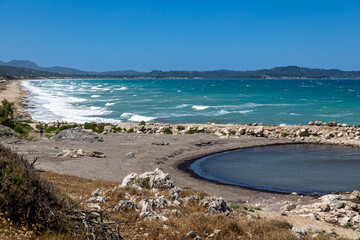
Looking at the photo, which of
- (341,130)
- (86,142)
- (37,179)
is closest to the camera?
(37,179)

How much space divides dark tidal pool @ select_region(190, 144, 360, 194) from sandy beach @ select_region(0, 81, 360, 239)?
1277mm

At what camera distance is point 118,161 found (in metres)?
24.1

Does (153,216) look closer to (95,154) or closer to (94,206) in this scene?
(94,206)

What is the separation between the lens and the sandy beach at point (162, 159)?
16750mm

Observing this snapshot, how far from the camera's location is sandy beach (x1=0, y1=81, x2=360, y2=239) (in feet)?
55.0

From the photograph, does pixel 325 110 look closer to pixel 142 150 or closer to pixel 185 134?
pixel 185 134

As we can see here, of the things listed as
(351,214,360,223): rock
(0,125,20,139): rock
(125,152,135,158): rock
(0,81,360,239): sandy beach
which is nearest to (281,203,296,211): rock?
(0,81,360,239): sandy beach

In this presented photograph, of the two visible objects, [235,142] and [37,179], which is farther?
[235,142]

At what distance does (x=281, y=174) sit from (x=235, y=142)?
33.6ft

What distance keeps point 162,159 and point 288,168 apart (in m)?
9.01

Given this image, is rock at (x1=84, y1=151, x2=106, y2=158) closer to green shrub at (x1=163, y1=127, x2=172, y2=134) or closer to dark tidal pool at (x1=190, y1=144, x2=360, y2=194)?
dark tidal pool at (x1=190, y1=144, x2=360, y2=194)

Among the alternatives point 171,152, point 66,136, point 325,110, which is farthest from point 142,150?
point 325,110

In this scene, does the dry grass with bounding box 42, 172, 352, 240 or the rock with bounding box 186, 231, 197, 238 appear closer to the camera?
the rock with bounding box 186, 231, 197, 238

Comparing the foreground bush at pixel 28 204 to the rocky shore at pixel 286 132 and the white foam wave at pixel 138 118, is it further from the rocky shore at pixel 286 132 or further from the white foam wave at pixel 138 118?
the white foam wave at pixel 138 118
